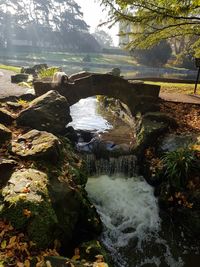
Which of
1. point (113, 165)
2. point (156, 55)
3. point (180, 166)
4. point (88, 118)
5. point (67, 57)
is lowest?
point (67, 57)

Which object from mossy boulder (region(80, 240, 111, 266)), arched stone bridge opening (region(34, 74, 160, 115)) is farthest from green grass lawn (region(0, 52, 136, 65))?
mossy boulder (region(80, 240, 111, 266))

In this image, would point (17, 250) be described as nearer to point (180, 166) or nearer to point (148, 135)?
point (180, 166)

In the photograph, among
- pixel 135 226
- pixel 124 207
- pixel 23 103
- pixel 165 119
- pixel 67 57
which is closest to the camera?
pixel 135 226

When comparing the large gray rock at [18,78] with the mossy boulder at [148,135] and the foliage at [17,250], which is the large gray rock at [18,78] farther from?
the foliage at [17,250]

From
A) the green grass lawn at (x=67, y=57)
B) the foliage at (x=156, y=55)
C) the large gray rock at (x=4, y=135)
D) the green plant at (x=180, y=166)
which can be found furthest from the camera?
the green grass lawn at (x=67, y=57)

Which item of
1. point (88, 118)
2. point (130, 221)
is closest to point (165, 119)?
point (130, 221)

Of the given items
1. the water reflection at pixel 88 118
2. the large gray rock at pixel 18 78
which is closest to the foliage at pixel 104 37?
the large gray rock at pixel 18 78

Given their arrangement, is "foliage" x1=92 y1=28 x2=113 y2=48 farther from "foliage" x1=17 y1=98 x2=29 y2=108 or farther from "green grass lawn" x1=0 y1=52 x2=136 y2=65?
"foliage" x1=17 y1=98 x2=29 y2=108

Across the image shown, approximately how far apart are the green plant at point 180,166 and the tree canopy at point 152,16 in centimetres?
460

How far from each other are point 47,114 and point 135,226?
3.99 metres

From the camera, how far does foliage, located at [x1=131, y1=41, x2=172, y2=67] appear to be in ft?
171

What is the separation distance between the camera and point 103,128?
13547mm

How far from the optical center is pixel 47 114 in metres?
8.70

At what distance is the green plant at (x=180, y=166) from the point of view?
25.6 feet
